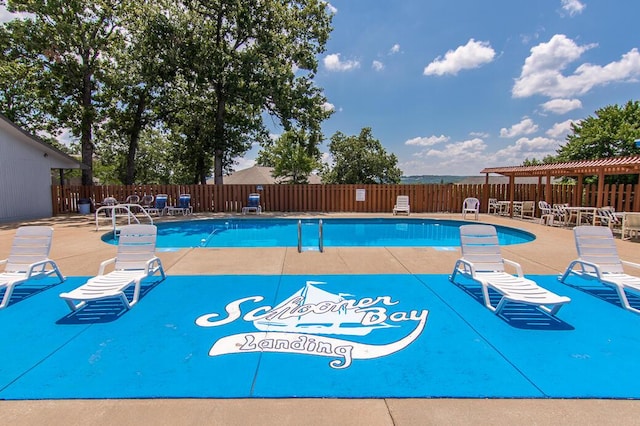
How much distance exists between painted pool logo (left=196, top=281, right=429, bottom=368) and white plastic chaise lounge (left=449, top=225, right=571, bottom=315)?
3.25 feet

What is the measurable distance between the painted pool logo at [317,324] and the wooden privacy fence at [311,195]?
12816mm

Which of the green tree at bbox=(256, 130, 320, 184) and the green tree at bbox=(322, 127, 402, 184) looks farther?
the green tree at bbox=(322, 127, 402, 184)

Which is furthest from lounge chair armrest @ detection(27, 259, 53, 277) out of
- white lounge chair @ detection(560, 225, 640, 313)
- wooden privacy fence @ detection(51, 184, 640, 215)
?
wooden privacy fence @ detection(51, 184, 640, 215)

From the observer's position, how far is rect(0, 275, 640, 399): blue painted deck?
2578 millimetres

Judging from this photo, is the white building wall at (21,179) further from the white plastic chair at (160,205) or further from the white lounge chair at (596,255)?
the white lounge chair at (596,255)

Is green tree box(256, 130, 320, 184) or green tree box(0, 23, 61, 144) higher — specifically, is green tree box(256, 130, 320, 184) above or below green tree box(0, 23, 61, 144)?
below

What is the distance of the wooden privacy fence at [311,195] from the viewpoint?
54.6ft

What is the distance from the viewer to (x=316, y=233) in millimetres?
12148

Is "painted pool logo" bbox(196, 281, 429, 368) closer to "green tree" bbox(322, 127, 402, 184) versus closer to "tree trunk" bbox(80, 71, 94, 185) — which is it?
"tree trunk" bbox(80, 71, 94, 185)

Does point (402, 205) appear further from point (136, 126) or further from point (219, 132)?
point (136, 126)

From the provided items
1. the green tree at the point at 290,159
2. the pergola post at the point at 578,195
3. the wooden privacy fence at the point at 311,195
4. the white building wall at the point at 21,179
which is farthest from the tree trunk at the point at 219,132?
the pergola post at the point at 578,195
